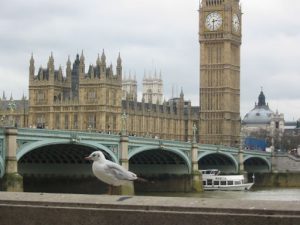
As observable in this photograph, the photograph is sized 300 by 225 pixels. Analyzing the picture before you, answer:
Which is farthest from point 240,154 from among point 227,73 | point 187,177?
point 227,73

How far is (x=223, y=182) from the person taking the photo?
5734 centimetres

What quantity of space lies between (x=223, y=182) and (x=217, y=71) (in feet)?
120

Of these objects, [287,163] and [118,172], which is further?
[287,163]

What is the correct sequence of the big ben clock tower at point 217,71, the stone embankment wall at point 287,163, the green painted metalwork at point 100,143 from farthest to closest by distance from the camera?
1. the big ben clock tower at point 217,71
2. the stone embankment wall at point 287,163
3. the green painted metalwork at point 100,143

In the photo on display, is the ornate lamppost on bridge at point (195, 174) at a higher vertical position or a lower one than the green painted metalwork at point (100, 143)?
lower

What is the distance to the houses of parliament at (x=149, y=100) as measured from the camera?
254 feet

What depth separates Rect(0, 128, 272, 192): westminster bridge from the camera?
34.9 m

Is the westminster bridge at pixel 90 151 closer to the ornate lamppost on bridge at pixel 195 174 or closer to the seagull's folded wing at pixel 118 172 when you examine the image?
the ornate lamppost on bridge at pixel 195 174

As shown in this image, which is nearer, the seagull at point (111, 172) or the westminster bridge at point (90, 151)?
the seagull at point (111, 172)

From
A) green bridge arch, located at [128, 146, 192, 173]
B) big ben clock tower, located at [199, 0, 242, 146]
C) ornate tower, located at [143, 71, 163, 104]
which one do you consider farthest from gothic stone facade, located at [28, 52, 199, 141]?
ornate tower, located at [143, 71, 163, 104]

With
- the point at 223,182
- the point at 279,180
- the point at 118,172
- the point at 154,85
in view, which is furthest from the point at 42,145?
the point at 154,85

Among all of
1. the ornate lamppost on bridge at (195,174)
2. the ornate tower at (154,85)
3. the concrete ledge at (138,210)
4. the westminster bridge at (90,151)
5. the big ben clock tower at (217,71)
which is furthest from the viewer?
the ornate tower at (154,85)

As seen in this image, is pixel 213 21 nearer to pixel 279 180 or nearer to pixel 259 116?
pixel 279 180

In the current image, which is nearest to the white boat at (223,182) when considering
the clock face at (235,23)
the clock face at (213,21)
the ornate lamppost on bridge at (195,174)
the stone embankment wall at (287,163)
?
the ornate lamppost on bridge at (195,174)
